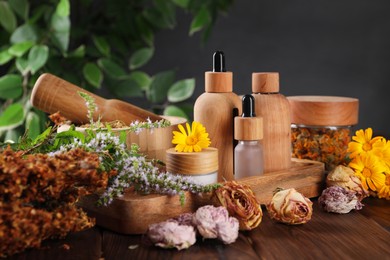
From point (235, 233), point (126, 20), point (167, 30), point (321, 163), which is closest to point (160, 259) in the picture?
point (235, 233)

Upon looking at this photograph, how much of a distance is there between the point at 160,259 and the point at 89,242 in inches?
4.9

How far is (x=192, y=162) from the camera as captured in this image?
917 millimetres

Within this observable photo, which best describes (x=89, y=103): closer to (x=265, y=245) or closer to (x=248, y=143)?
(x=248, y=143)

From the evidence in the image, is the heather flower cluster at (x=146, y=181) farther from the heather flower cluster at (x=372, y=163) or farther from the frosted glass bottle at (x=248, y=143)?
the heather flower cluster at (x=372, y=163)

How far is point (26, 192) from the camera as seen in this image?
75cm

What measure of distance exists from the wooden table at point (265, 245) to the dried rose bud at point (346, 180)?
0.40 feet

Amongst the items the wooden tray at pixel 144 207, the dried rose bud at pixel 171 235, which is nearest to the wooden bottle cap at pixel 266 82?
the wooden tray at pixel 144 207

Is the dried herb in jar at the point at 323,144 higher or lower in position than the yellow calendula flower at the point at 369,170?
higher

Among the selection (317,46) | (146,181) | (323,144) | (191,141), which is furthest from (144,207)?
(317,46)

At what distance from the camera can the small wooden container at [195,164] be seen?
917mm

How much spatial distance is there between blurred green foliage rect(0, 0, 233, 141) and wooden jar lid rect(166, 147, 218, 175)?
110 cm

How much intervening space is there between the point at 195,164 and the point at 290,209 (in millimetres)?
161

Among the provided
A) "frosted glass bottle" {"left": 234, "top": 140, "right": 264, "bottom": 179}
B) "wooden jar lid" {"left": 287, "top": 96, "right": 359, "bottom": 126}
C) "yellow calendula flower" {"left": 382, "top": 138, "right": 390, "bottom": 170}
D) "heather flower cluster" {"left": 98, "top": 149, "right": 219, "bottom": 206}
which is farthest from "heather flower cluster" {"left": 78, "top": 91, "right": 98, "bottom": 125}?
"yellow calendula flower" {"left": 382, "top": 138, "right": 390, "bottom": 170}

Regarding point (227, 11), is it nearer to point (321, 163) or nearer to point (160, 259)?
point (321, 163)
